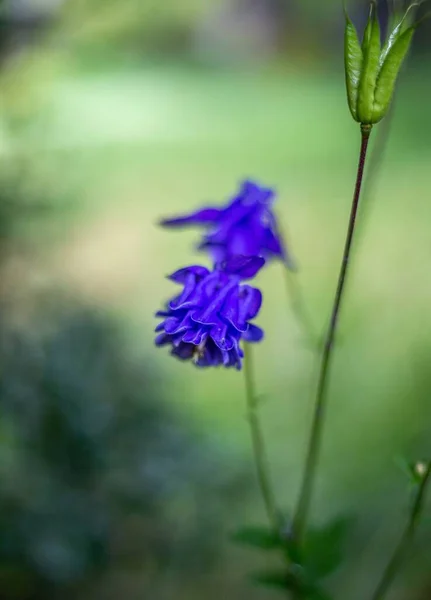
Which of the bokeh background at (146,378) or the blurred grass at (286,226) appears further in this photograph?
the blurred grass at (286,226)

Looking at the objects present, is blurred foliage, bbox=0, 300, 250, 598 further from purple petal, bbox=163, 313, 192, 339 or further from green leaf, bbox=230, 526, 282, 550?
purple petal, bbox=163, 313, 192, 339

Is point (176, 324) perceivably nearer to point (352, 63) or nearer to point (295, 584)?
point (352, 63)

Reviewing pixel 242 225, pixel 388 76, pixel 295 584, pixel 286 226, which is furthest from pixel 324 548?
pixel 286 226

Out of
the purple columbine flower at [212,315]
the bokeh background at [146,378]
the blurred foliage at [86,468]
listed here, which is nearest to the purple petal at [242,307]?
the purple columbine flower at [212,315]

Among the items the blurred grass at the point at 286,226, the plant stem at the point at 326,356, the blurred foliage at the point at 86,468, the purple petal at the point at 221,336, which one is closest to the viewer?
the plant stem at the point at 326,356

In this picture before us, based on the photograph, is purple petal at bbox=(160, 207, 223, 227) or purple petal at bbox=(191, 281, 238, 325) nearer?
purple petal at bbox=(191, 281, 238, 325)

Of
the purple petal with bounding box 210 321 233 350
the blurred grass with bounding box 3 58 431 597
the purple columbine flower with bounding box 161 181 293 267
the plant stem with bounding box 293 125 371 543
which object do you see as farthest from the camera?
the blurred grass with bounding box 3 58 431 597

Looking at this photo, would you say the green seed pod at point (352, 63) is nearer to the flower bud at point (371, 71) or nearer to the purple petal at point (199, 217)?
the flower bud at point (371, 71)

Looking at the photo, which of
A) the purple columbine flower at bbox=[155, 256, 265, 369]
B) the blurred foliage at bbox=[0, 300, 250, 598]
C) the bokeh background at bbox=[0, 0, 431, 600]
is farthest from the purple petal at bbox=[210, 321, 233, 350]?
the blurred foliage at bbox=[0, 300, 250, 598]
